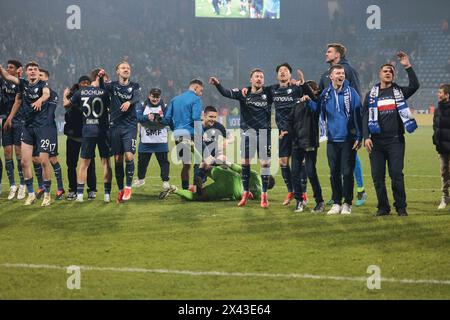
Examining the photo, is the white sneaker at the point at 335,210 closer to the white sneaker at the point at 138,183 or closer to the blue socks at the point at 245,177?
the blue socks at the point at 245,177

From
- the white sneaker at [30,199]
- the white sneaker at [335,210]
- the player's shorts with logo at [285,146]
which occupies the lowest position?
the white sneaker at [30,199]

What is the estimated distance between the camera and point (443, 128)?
480 inches

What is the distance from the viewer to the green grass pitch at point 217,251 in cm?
673

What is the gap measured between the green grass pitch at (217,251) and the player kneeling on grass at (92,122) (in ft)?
1.63

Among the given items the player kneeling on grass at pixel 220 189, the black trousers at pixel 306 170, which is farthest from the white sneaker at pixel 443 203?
the player kneeling on grass at pixel 220 189

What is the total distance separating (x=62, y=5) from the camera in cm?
4478

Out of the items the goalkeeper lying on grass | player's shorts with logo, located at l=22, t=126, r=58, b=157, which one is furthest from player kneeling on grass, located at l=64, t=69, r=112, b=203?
the goalkeeper lying on grass

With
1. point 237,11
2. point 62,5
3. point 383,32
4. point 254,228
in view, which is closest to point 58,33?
point 62,5

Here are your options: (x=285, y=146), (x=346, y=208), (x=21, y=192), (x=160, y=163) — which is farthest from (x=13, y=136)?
(x=346, y=208)

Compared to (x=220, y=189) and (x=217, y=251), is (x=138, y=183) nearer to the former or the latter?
(x=220, y=189)

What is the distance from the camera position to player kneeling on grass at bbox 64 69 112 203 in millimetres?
12922

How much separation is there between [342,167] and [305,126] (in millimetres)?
893

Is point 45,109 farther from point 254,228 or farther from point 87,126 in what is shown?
point 254,228
